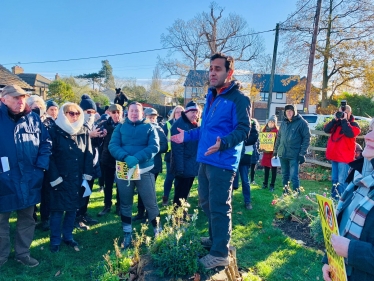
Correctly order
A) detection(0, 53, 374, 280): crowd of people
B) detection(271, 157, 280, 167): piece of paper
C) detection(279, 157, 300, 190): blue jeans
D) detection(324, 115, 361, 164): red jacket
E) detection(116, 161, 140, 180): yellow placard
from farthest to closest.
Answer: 1. detection(271, 157, 280, 167): piece of paper
2. detection(279, 157, 300, 190): blue jeans
3. detection(324, 115, 361, 164): red jacket
4. detection(116, 161, 140, 180): yellow placard
5. detection(0, 53, 374, 280): crowd of people

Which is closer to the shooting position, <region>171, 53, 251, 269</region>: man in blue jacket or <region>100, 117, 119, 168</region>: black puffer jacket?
<region>171, 53, 251, 269</region>: man in blue jacket

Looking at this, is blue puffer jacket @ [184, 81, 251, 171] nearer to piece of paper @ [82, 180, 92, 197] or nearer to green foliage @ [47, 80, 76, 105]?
piece of paper @ [82, 180, 92, 197]

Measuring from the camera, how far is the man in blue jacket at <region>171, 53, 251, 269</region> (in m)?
2.87

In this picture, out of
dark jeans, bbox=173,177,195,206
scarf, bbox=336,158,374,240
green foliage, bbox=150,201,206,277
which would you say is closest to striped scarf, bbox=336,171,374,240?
scarf, bbox=336,158,374,240

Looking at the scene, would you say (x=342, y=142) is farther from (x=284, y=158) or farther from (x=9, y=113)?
(x=9, y=113)

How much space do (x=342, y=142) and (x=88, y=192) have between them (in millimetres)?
5804

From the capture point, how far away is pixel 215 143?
2.87 m

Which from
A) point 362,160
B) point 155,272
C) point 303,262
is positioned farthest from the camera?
point 303,262

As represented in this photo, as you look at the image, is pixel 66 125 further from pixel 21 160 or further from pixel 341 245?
pixel 341 245

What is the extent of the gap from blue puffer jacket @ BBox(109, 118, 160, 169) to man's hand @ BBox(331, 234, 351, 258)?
112 inches

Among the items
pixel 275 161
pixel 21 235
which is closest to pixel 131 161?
pixel 21 235

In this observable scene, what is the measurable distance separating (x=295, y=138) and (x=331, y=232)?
17.2 feet

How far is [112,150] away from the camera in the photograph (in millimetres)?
4066

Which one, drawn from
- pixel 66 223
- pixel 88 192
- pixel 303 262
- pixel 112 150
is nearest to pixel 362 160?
pixel 303 262
